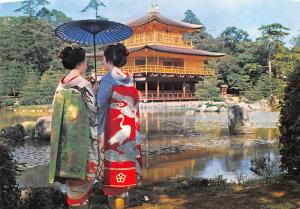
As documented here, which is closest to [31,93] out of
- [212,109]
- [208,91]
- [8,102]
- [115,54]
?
[8,102]

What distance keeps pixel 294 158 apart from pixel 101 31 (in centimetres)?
250

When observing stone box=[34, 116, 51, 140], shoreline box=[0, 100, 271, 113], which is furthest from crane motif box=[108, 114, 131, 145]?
shoreline box=[0, 100, 271, 113]

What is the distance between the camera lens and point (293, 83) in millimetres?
4496

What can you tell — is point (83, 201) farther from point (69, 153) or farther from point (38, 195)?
point (38, 195)

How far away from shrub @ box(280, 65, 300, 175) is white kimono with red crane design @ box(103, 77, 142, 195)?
2.11 meters

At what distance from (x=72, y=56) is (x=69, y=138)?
607 mm

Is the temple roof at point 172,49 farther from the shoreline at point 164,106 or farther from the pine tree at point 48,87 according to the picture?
the pine tree at point 48,87

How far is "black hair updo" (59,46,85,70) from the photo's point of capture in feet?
9.82

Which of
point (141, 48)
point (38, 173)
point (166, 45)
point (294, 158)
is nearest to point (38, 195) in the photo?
point (294, 158)

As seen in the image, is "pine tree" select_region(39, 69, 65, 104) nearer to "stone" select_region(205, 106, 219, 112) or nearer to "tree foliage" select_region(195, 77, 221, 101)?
"tree foliage" select_region(195, 77, 221, 101)

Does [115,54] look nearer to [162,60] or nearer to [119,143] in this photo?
[119,143]

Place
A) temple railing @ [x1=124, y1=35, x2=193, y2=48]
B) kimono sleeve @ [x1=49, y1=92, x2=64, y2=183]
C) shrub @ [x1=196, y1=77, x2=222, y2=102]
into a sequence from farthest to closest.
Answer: temple railing @ [x1=124, y1=35, x2=193, y2=48]
shrub @ [x1=196, y1=77, x2=222, y2=102]
kimono sleeve @ [x1=49, y1=92, x2=64, y2=183]

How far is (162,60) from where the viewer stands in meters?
34.8

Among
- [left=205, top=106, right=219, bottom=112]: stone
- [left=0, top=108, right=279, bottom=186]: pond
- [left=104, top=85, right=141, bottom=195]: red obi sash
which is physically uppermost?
[left=104, top=85, right=141, bottom=195]: red obi sash
